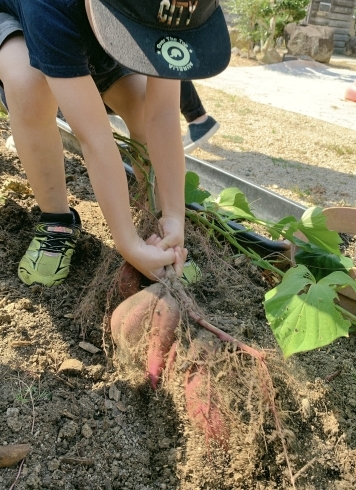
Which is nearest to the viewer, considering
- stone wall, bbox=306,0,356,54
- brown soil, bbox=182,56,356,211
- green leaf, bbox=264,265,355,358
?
green leaf, bbox=264,265,355,358

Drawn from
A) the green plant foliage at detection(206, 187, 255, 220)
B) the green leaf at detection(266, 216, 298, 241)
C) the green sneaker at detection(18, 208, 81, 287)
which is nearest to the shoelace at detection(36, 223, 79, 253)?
the green sneaker at detection(18, 208, 81, 287)

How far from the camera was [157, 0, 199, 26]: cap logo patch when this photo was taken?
1.02m

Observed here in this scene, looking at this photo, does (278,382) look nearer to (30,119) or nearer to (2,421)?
(2,421)

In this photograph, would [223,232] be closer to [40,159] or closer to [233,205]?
[233,205]

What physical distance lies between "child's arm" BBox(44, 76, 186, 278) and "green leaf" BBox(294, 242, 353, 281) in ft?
1.39

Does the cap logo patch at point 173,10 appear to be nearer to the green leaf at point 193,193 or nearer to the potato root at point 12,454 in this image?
the green leaf at point 193,193

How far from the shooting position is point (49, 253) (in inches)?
55.7

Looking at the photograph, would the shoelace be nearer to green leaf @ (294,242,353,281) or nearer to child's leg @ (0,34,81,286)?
child's leg @ (0,34,81,286)

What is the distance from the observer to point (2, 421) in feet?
3.33

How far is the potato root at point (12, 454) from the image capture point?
0.93 metres

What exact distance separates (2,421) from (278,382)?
55cm

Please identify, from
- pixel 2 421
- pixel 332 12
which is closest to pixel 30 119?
pixel 2 421

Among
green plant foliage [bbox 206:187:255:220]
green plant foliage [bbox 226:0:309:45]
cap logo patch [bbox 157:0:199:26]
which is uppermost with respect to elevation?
cap logo patch [bbox 157:0:199:26]

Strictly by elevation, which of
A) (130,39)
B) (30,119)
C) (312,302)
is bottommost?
(312,302)
